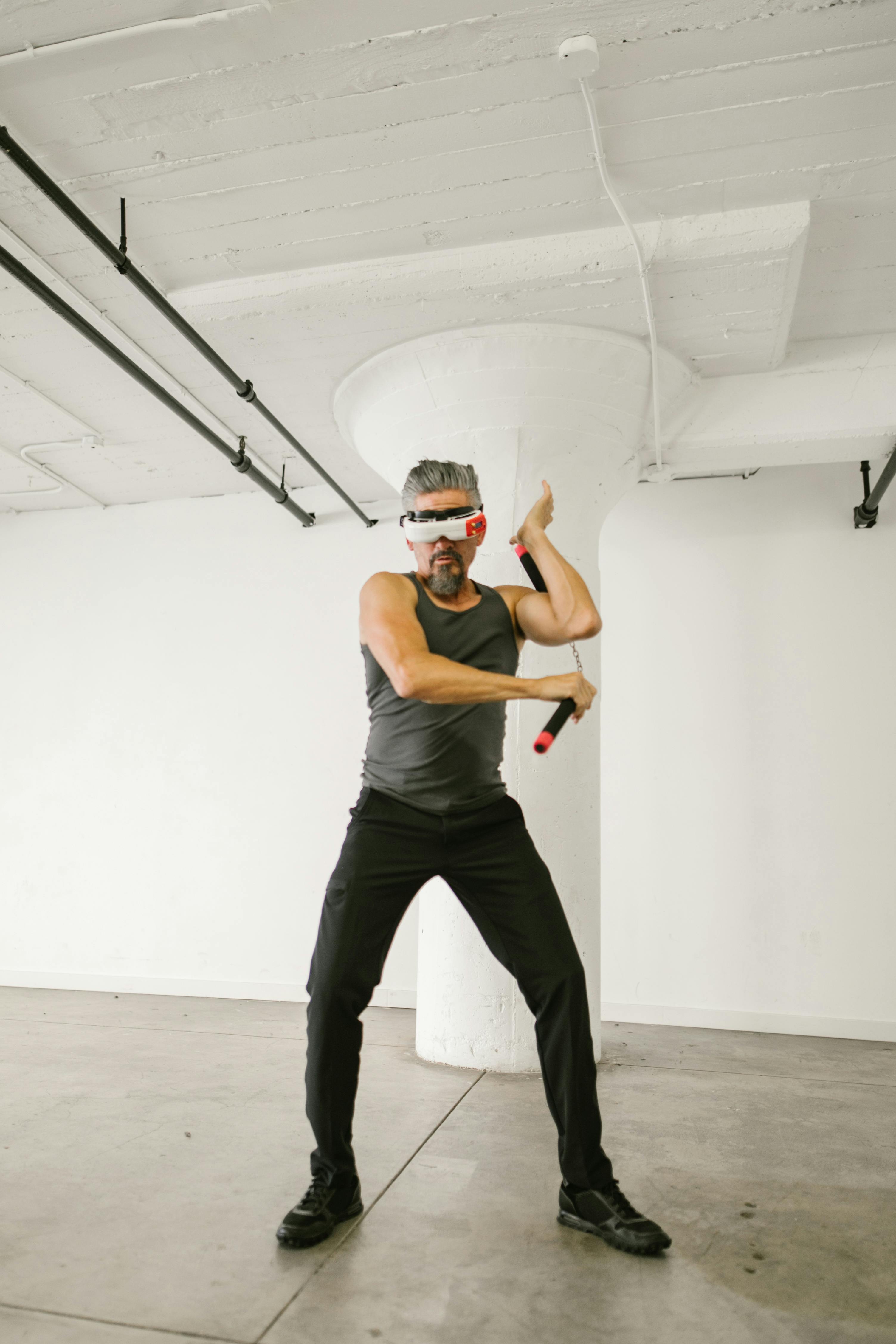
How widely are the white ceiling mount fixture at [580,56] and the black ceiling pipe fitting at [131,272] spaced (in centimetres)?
149

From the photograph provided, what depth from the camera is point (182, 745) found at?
5.26 meters

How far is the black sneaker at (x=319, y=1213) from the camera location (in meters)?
1.83

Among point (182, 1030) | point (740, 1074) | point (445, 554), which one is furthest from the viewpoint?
point (182, 1030)

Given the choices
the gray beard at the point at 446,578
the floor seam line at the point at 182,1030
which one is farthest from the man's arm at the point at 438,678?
the floor seam line at the point at 182,1030

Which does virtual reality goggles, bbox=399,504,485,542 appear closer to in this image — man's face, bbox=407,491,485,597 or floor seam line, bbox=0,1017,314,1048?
man's face, bbox=407,491,485,597

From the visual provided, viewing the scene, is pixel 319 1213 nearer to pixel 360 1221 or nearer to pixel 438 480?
pixel 360 1221

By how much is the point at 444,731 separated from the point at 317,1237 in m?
1.08

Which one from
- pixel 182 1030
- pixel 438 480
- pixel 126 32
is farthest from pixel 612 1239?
pixel 126 32

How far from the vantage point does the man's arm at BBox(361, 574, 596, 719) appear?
1.88 metres

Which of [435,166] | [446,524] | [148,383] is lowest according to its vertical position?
[446,524]

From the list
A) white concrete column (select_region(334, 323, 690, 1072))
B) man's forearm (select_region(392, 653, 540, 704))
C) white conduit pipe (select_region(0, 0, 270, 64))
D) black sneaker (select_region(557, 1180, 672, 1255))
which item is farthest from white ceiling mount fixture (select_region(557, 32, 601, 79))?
black sneaker (select_region(557, 1180, 672, 1255))

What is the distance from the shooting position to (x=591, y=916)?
3521 millimetres

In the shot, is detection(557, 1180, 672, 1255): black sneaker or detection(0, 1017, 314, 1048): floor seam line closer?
detection(557, 1180, 672, 1255): black sneaker

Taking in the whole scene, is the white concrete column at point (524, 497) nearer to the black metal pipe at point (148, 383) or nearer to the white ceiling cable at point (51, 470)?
the black metal pipe at point (148, 383)
